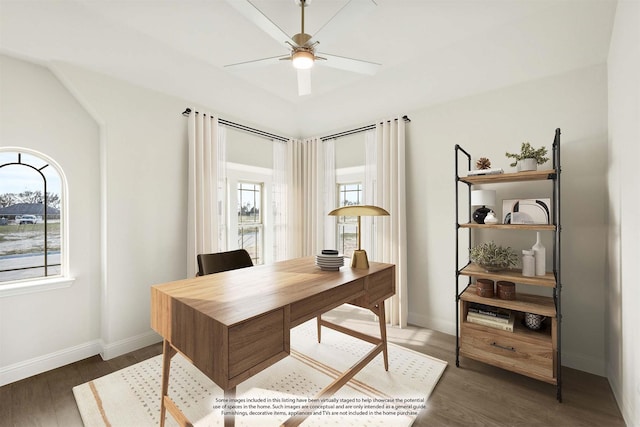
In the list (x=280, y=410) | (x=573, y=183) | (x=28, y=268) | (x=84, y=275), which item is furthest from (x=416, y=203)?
(x=28, y=268)

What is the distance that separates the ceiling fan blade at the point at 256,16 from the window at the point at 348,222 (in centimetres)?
245

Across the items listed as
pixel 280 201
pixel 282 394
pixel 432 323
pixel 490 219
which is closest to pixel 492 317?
pixel 490 219

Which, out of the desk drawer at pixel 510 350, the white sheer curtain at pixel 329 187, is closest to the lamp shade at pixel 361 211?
the desk drawer at pixel 510 350

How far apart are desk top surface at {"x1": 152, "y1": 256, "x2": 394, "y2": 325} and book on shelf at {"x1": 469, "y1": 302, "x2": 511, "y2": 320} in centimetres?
94

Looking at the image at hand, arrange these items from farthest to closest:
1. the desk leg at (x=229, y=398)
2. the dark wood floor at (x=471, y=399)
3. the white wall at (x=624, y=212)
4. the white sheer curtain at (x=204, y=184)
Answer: the white sheer curtain at (x=204, y=184), the dark wood floor at (x=471, y=399), the white wall at (x=624, y=212), the desk leg at (x=229, y=398)

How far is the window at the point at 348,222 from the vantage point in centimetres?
403

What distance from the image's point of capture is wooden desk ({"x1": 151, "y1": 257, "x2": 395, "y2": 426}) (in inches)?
45.6

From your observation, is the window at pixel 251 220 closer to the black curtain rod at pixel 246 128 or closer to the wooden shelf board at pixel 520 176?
the black curtain rod at pixel 246 128

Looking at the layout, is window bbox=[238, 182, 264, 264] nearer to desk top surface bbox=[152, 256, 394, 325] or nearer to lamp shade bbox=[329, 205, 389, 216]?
desk top surface bbox=[152, 256, 394, 325]

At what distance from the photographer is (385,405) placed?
A: 2.00m

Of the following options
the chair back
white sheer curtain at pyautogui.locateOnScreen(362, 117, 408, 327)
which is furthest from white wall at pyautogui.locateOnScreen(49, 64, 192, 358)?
white sheer curtain at pyautogui.locateOnScreen(362, 117, 408, 327)

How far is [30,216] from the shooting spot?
2482 mm

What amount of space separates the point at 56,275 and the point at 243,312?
8.19ft

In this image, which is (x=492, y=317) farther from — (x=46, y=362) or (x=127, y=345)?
(x=46, y=362)
